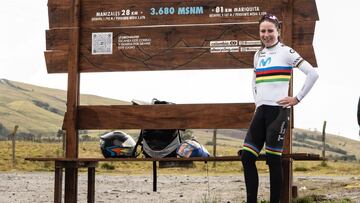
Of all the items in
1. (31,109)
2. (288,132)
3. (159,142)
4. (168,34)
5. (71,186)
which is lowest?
(71,186)

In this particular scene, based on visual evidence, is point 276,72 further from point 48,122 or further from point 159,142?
point 48,122

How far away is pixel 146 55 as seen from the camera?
923 centimetres

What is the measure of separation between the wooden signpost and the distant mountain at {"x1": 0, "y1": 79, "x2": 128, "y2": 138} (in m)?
111

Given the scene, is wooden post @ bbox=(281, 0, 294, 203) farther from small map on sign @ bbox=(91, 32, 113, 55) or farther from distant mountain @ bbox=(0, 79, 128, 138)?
distant mountain @ bbox=(0, 79, 128, 138)

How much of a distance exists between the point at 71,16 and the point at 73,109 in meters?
1.33

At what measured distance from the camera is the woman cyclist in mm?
7055

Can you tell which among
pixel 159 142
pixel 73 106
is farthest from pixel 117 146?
pixel 73 106

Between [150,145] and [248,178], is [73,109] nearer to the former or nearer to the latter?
[150,145]

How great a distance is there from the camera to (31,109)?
162m

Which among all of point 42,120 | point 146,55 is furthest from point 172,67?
point 42,120

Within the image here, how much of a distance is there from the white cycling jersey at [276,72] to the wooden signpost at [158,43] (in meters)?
1.56

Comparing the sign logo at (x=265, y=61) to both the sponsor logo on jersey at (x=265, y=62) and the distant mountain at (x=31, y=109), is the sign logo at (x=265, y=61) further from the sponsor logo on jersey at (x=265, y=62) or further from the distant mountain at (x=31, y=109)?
the distant mountain at (x=31, y=109)

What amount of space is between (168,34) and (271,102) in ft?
8.25

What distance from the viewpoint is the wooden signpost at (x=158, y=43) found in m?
8.95
